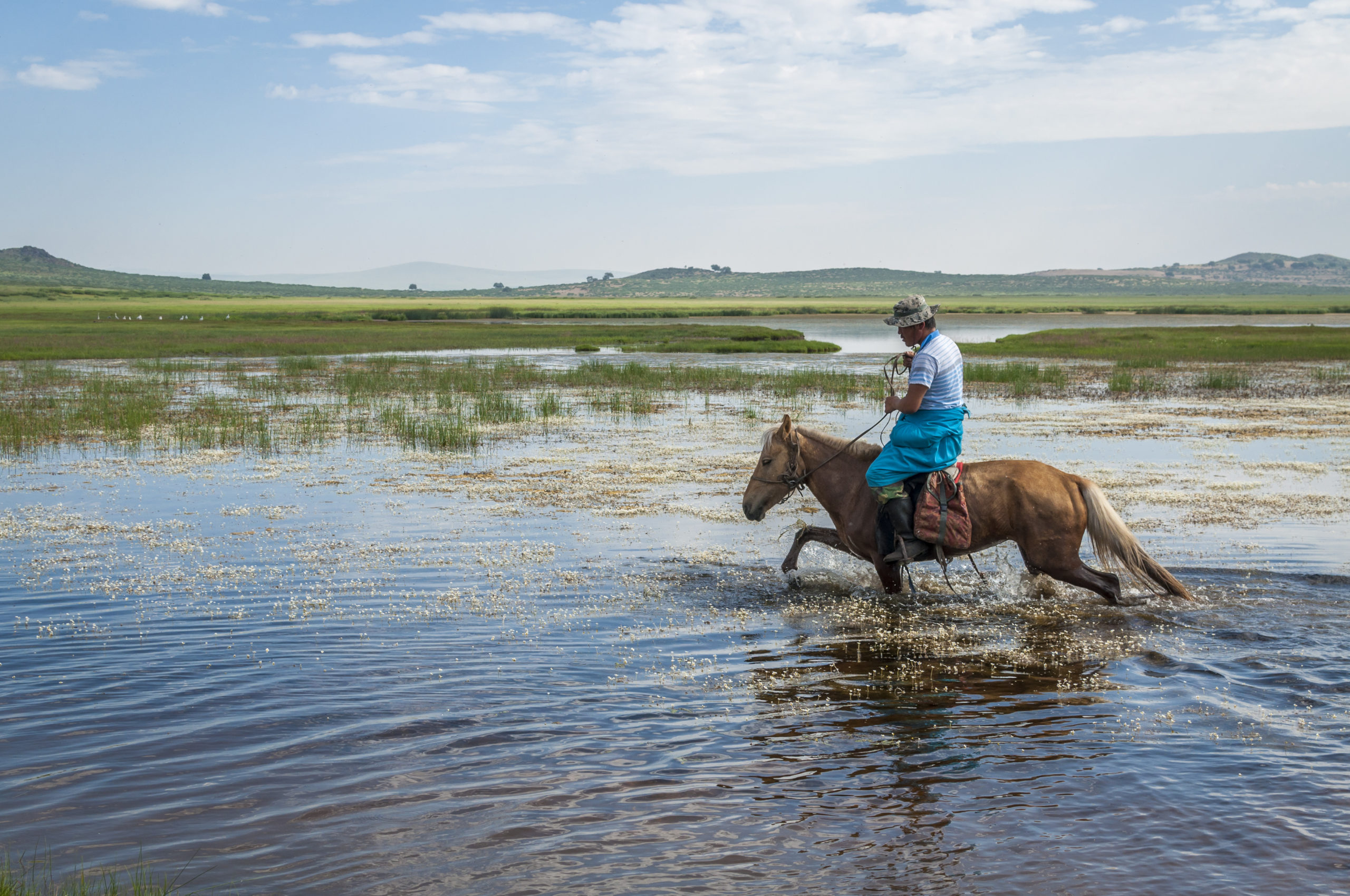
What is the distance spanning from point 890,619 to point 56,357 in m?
40.9

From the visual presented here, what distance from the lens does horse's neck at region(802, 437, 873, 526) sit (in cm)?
856

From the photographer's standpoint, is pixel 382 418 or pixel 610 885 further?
pixel 382 418

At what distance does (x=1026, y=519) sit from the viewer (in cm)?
803

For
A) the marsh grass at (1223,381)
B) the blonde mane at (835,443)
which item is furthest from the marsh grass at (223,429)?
the marsh grass at (1223,381)

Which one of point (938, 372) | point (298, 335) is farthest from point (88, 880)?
point (298, 335)

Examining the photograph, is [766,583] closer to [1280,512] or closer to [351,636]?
[351,636]

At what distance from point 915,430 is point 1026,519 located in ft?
3.92

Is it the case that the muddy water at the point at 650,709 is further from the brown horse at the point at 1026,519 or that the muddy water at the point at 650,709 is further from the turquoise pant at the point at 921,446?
the turquoise pant at the point at 921,446

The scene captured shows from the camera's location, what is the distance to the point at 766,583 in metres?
9.28

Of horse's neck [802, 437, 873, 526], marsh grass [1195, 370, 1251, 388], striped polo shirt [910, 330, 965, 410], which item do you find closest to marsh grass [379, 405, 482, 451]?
horse's neck [802, 437, 873, 526]

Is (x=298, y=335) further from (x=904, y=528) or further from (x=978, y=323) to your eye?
(x=978, y=323)

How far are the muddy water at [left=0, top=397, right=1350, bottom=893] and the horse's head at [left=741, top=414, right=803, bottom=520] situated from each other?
873mm

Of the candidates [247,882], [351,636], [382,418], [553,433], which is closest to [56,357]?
[382,418]

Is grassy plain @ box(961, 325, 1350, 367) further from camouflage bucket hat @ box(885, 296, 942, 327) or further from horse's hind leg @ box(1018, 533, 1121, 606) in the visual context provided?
camouflage bucket hat @ box(885, 296, 942, 327)
